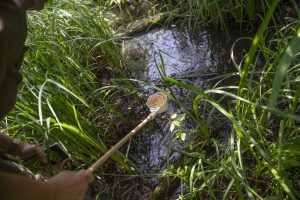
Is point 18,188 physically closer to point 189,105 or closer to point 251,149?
point 251,149

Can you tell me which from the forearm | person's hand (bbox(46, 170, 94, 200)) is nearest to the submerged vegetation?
person's hand (bbox(46, 170, 94, 200))

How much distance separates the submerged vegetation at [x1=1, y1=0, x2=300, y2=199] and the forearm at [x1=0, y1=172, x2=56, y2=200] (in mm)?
407

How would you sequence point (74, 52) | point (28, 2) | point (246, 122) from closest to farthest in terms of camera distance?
point (28, 2), point (246, 122), point (74, 52)

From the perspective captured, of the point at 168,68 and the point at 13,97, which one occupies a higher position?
the point at 13,97

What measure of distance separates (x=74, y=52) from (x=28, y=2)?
51.4 inches

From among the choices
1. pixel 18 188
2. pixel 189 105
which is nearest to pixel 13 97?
pixel 18 188

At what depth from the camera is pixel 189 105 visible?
2219mm

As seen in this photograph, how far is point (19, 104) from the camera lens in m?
1.83

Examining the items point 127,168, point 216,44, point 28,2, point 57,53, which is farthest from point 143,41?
point 28,2

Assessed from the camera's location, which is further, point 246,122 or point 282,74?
point 246,122

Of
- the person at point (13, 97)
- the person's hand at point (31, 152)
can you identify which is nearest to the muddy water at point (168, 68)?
the person's hand at point (31, 152)

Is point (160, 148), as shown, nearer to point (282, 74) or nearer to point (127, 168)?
point (127, 168)

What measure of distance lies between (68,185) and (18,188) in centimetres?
18

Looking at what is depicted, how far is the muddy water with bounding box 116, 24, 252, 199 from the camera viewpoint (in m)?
2.03
